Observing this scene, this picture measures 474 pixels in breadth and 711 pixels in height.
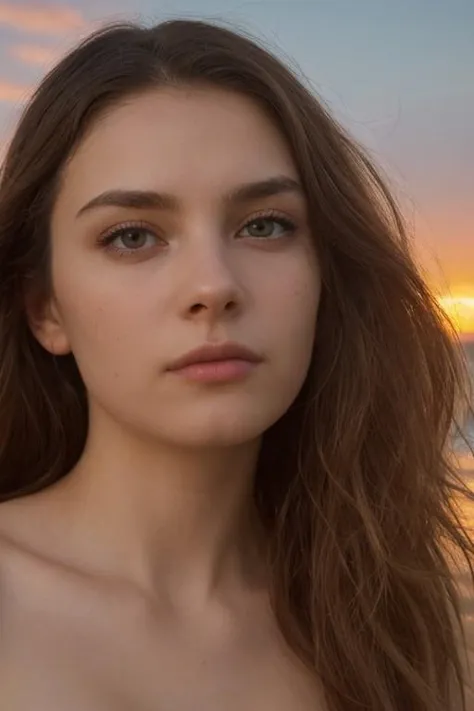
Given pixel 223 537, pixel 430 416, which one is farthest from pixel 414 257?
pixel 223 537

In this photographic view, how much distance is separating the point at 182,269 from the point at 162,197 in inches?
5.2

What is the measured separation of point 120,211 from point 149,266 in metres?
0.11

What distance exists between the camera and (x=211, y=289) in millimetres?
1897

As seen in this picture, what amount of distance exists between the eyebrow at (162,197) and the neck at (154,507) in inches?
17.3

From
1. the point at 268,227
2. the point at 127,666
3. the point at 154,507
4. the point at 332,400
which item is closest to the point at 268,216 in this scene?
the point at 268,227

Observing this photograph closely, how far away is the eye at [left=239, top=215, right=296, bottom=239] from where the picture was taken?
2.06m

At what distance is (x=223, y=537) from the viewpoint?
A: 228cm

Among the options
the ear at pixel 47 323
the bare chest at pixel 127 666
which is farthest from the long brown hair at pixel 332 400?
the bare chest at pixel 127 666

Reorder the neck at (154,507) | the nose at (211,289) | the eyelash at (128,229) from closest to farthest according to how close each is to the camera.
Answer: the nose at (211,289) < the eyelash at (128,229) < the neck at (154,507)

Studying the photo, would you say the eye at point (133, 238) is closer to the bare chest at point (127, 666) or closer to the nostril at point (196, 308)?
the nostril at point (196, 308)

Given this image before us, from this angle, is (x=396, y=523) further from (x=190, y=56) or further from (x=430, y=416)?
(x=190, y=56)

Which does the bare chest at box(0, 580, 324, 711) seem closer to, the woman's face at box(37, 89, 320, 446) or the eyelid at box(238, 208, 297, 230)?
the woman's face at box(37, 89, 320, 446)

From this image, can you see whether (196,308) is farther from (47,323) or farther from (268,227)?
(47,323)

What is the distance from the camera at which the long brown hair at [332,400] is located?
2.20 meters
